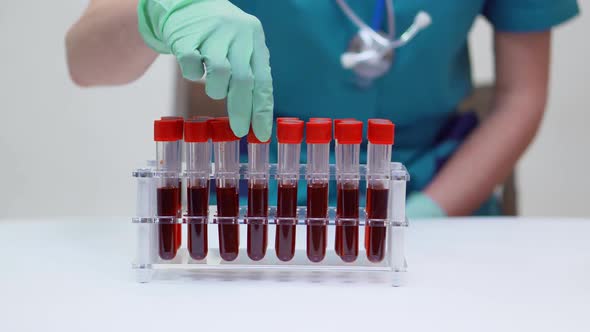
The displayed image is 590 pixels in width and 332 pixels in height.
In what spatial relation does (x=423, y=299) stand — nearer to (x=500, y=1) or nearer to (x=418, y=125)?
(x=418, y=125)

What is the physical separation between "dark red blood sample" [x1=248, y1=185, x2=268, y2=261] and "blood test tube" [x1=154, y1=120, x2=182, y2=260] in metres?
0.08

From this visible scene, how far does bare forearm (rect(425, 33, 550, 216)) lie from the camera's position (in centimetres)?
129

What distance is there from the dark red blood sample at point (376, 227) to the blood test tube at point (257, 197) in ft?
0.38

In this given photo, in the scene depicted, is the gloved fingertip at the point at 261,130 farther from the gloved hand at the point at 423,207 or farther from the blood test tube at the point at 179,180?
the gloved hand at the point at 423,207

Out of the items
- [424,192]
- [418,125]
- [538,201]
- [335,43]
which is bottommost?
[538,201]

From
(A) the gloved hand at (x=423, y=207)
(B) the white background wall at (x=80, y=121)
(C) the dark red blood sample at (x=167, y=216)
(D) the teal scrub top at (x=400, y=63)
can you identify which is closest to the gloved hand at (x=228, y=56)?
(C) the dark red blood sample at (x=167, y=216)

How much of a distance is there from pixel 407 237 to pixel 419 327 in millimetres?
302

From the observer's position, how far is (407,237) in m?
0.95

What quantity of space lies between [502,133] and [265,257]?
0.72 metres

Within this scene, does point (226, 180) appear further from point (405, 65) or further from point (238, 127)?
point (405, 65)

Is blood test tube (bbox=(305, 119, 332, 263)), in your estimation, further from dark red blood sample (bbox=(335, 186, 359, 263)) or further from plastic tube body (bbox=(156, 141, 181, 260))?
plastic tube body (bbox=(156, 141, 181, 260))

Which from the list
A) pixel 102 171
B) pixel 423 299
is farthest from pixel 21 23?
pixel 423 299

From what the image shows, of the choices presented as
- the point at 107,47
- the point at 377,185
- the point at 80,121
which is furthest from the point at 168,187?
the point at 80,121

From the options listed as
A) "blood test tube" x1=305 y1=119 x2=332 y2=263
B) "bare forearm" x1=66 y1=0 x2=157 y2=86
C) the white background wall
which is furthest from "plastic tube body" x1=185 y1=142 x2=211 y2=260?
the white background wall
